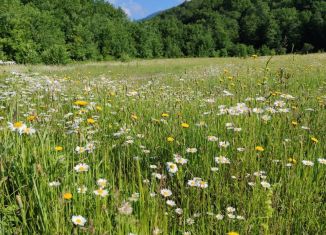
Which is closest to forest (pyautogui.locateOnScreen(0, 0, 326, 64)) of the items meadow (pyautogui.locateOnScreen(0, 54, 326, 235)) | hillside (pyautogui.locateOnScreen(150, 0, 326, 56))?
hillside (pyautogui.locateOnScreen(150, 0, 326, 56))

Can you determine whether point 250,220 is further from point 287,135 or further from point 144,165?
point 287,135

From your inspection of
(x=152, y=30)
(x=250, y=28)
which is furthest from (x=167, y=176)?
(x=250, y=28)

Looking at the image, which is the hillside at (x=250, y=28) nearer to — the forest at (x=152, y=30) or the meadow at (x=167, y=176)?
the forest at (x=152, y=30)

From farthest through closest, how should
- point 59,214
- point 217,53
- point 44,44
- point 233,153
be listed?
point 217,53 → point 44,44 → point 233,153 → point 59,214

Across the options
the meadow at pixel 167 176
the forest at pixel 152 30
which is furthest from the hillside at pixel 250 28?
the meadow at pixel 167 176

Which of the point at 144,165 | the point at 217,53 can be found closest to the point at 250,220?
the point at 144,165

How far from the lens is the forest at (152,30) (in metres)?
33.7

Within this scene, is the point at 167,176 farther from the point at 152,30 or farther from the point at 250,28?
the point at 250,28

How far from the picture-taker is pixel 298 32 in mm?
70625

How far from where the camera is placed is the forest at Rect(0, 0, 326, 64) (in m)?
33.7

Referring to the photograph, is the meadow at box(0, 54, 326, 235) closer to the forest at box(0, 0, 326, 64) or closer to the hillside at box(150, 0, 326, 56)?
the forest at box(0, 0, 326, 64)

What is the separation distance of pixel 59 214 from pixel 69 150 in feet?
2.95

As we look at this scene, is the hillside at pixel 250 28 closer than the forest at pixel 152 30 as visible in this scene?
No

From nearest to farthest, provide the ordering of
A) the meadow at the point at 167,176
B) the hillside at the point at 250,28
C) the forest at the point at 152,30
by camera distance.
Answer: the meadow at the point at 167,176
the forest at the point at 152,30
the hillside at the point at 250,28
